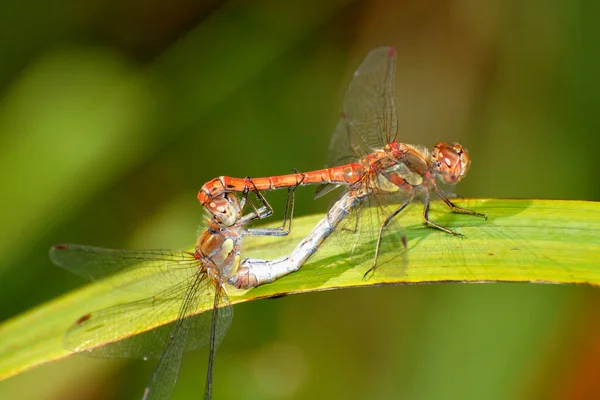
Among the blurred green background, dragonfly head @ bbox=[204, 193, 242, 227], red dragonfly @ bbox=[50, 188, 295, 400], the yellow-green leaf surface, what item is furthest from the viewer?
the blurred green background

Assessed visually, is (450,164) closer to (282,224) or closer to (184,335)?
(282,224)

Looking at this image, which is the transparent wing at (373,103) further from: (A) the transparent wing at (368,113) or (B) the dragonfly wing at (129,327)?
(B) the dragonfly wing at (129,327)

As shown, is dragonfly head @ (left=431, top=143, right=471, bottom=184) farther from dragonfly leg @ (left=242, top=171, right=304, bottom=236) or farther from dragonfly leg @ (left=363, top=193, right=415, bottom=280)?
dragonfly leg @ (left=242, top=171, right=304, bottom=236)

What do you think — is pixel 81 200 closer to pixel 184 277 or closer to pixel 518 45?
pixel 184 277

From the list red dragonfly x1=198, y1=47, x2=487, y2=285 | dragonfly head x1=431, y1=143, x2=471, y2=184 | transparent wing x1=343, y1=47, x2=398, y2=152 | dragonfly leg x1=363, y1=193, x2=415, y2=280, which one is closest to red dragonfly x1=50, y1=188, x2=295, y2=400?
red dragonfly x1=198, y1=47, x2=487, y2=285

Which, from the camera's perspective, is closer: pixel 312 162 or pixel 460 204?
pixel 460 204

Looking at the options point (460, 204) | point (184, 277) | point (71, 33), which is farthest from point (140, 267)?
point (71, 33)

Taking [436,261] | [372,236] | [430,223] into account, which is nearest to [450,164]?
[430,223]
